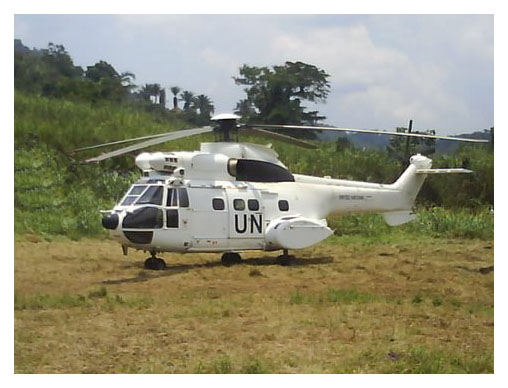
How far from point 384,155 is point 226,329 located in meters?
11.2

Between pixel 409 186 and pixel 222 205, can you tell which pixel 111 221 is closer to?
pixel 222 205

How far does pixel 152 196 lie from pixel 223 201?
4.21 ft

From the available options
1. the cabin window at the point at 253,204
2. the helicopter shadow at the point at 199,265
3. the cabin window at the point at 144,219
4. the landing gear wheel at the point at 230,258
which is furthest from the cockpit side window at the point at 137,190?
the landing gear wheel at the point at 230,258

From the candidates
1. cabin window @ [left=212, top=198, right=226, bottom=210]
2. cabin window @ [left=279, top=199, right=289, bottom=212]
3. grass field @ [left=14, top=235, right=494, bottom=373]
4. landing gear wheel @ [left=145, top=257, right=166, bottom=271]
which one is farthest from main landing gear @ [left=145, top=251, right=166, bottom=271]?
cabin window @ [left=279, top=199, right=289, bottom=212]

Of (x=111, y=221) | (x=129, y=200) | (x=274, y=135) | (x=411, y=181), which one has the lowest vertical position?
(x=111, y=221)

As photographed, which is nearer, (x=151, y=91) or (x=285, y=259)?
(x=285, y=259)

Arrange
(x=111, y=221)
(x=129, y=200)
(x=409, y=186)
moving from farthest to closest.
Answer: (x=409, y=186), (x=129, y=200), (x=111, y=221)

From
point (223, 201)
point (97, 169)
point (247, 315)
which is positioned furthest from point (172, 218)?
point (97, 169)

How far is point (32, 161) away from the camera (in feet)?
48.7

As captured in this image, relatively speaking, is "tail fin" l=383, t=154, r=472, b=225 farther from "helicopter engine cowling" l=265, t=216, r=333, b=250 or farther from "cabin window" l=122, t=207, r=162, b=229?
"cabin window" l=122, t=207, r=162, b=229

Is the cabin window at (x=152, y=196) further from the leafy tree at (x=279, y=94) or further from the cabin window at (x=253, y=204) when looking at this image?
the leafy tree at (x=279, y=94)

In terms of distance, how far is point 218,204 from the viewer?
10930 millimetres

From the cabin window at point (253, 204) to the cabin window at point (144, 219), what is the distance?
5.67 feet

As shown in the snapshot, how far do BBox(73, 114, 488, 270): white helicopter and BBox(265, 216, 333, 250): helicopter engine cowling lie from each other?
0.02 m
